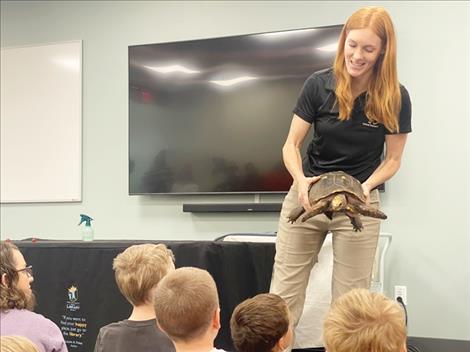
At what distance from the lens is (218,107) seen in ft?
12.9

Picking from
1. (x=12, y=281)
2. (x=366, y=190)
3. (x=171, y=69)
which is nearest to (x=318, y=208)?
(x=366, y=190)

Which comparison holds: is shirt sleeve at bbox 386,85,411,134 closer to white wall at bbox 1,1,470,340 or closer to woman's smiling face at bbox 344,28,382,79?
woman's smiling face at bbox 344,28,382,79

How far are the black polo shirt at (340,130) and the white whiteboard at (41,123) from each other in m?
A: 2.64

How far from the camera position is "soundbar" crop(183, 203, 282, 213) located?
370cm

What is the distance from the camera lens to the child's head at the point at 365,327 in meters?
1.27

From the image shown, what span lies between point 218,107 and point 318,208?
213 centimetres

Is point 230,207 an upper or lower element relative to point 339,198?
lower

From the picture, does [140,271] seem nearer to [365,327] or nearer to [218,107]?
[365,327]

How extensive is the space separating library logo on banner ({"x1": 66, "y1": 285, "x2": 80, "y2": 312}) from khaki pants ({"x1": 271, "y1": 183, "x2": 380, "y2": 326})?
1.14 m

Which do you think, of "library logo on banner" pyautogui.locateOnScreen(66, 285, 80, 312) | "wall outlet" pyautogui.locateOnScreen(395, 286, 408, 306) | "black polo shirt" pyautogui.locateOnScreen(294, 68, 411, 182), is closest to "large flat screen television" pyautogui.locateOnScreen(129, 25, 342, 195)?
"wall outlet" pyautogui.locateOnScreen(395, 286, 408, 306)

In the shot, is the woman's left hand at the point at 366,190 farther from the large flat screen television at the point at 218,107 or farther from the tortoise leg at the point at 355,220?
the large flat screen television at the point at 218,107

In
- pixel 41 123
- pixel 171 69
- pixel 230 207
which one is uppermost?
pixel 171 69

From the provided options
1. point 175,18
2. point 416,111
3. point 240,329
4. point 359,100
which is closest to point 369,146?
point 359,100

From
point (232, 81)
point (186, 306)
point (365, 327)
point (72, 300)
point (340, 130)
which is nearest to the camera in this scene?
point (365, 327)
